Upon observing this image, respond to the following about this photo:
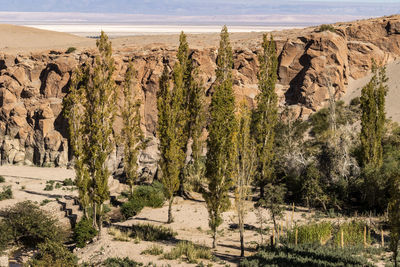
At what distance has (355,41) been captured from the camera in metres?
52.2

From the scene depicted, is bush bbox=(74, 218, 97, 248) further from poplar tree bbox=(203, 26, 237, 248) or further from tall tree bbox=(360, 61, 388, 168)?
tall tree bbox=(360, 61, 388, 168)

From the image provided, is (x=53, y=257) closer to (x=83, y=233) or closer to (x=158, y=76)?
(x=83, y=233)

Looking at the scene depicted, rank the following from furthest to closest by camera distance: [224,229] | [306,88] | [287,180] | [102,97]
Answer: [306,88] → [287,180] → [224,229] → [102,97]

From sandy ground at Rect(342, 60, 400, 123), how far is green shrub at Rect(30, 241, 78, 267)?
36185 mm

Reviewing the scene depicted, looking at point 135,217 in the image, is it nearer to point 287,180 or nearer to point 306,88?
point 287,180

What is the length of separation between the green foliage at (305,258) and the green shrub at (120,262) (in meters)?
4.77

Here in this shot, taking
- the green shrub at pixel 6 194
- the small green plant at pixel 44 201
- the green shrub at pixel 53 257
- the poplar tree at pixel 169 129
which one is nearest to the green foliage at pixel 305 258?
the green shrub at pixel 53 257

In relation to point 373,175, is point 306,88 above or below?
above

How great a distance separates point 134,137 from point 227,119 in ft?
47.5

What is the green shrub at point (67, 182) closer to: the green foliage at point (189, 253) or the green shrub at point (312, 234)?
the green foliage at point (189, 253)

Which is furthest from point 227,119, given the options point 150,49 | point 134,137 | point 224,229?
point 150,49

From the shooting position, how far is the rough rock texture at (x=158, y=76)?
48594 mm

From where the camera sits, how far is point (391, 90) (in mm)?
49406

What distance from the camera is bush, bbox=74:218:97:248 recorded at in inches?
933
